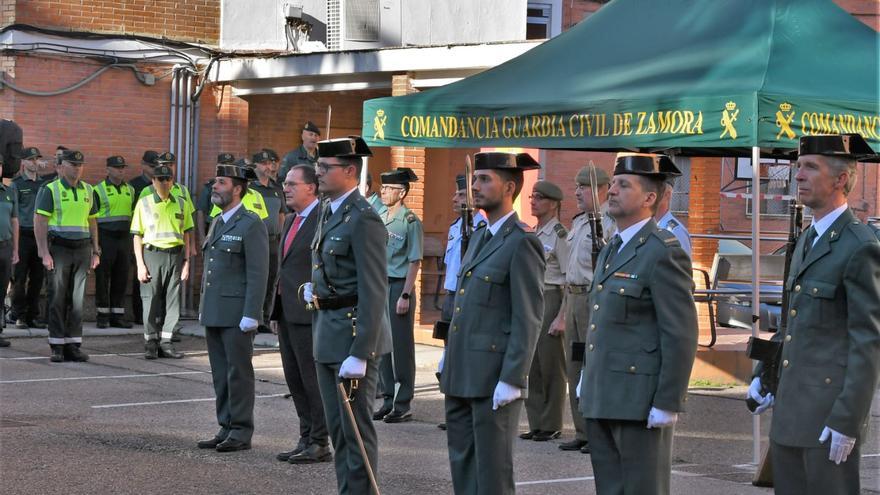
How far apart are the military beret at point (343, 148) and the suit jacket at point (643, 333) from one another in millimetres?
2121

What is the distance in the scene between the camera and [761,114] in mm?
9125

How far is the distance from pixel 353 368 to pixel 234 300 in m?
2.72

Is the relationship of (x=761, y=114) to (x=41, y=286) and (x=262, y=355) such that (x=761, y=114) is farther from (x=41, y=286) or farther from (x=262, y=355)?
(x=41, y=286)

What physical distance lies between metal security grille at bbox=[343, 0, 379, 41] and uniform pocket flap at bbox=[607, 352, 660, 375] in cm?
1411

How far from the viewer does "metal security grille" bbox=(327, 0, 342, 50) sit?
19578 mm

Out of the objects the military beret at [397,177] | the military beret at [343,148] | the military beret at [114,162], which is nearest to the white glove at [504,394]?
the military beret at [343,148]

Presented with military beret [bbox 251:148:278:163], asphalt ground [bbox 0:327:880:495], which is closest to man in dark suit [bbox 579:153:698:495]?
asphalt ground [bbox 0:327:880:495]

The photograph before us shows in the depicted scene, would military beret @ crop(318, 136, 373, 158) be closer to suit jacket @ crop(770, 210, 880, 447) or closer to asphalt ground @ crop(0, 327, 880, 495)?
asphalt ground @ crop(0, 327, 880, 495)

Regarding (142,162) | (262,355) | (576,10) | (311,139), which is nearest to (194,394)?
(262,355)

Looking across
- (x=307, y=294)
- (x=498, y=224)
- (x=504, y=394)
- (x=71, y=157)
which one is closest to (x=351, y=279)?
(x=307, y=294)

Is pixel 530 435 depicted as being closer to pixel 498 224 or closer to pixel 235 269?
pixel 235 269

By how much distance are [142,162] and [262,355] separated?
4.61 meters

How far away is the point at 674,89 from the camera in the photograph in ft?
32.0

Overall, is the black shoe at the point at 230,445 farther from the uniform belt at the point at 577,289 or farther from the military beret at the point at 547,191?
the military beret at the point at 547,191
